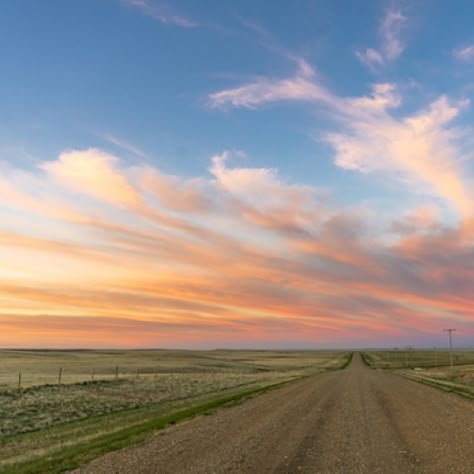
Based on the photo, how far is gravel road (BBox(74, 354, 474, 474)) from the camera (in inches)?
455

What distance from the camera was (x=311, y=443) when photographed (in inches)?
561

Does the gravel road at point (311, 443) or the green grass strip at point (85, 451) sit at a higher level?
the gravel road at point (311, 443)

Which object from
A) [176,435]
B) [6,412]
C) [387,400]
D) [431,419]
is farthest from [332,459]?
[6,412]

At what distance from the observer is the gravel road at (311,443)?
11.5 m

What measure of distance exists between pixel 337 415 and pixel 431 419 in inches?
156

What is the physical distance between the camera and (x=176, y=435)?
15.9 metres

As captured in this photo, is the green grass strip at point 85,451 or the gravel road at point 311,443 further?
the green grass strip at point 85,451

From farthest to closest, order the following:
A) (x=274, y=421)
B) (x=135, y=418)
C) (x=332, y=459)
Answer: (x=135, y=418)
(x=274, y=421)
(x=332, y=459)

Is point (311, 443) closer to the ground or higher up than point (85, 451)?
higher up

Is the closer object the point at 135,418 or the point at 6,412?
the point at 135,418

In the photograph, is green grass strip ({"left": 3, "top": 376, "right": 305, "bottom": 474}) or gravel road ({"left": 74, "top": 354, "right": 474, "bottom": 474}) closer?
gravel road ({"left": 74, "top": 354, "right": 474, "bottom": 474})

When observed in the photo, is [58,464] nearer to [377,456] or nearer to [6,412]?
[377,456]

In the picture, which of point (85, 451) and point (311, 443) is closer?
point (85, 451)

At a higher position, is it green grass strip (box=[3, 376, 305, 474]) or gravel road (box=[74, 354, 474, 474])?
gravel road (box=[74, 354, 474, 474])
